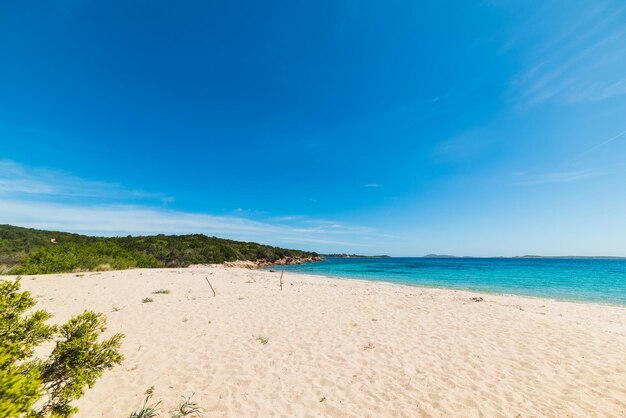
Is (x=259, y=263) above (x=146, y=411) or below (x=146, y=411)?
above

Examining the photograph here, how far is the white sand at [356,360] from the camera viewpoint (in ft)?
17.6

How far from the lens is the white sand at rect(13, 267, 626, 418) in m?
5.35

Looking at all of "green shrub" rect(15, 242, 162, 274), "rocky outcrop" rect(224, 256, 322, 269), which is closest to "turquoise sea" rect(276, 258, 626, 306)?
"rocky outcrop" rect(224, 256, 322, 269)

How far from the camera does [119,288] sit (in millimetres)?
16062

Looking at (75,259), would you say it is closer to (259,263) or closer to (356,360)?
(356,360)

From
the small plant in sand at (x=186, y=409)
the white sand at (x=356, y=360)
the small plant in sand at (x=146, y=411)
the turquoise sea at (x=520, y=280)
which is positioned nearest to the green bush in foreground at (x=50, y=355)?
the small plant in sand at (x=146, y=411)

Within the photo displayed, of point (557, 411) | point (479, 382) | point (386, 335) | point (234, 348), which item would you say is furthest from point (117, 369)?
point (557, 411)

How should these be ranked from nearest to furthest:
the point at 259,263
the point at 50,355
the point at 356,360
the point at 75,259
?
the point at 50,355, the point at 356,360, the point at 75,259, the point at 259,263

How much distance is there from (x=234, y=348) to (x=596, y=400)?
8.80 metres

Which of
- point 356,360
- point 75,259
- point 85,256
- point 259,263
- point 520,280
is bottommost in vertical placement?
point 356,360

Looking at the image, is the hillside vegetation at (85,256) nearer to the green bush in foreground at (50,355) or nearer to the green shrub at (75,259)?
the green shrub at (75,259)

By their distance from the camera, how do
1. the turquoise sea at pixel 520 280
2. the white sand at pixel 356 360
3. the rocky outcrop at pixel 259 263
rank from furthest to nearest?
the rocky outcrop at pixel 259 263 < the turquoise sea at pixel 520 280 < the white sand at pixel 356 360

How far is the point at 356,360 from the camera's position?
725cm

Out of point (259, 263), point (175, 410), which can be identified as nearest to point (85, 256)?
point (175, 410)
